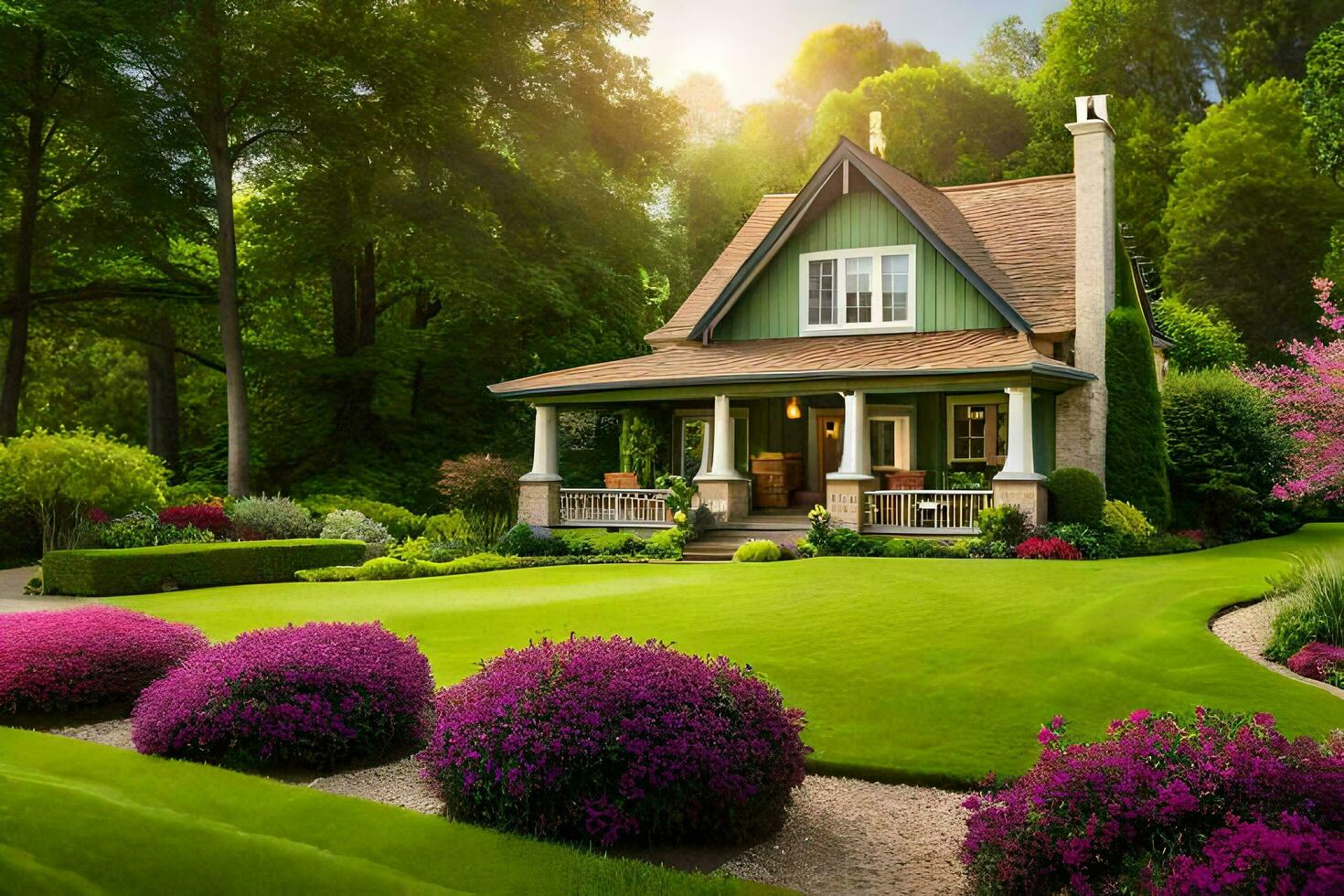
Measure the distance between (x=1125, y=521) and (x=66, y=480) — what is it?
19.4 metres

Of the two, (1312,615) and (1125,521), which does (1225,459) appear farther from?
(1312,615)

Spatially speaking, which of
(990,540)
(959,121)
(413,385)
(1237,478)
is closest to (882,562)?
(990,540)

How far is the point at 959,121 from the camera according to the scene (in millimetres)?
55375

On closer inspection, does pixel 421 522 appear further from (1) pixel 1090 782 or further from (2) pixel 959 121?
(2) pixel 959 121

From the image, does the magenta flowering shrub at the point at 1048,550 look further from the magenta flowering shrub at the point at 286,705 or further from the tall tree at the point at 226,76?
the tall tree at the point at 226,76

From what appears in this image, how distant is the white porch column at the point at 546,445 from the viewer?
26.6 metres

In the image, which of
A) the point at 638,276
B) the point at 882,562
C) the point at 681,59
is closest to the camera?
the point at 882,562

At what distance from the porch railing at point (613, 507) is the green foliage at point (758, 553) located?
13.6 ft

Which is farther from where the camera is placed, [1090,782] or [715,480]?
[715,480]

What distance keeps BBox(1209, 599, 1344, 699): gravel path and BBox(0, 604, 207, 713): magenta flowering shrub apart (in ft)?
33.6

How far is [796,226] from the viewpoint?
27000 millimetres

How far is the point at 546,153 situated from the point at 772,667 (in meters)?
27.6

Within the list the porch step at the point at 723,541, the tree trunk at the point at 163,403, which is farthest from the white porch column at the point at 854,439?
the tree trunk at the point at 163,403

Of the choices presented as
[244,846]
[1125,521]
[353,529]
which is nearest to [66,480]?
[353,529]
